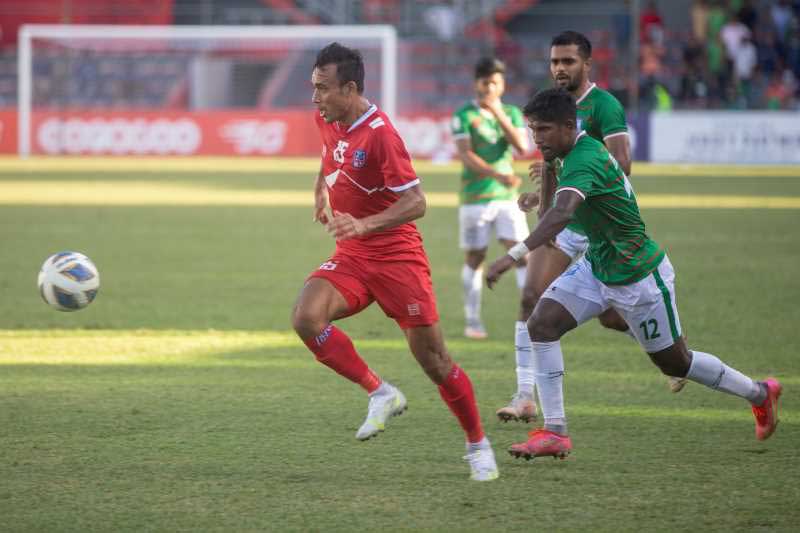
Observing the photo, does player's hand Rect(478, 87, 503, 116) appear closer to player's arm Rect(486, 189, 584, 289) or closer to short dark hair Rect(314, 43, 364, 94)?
short dark hair Rect(314, 43, 364, 94)

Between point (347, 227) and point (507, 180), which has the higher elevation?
point (347, 227)

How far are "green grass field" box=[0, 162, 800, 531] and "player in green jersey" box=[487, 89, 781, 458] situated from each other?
0.44m

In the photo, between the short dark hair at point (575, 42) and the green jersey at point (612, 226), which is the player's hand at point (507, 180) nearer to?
the short dark hair at point (575, 42)

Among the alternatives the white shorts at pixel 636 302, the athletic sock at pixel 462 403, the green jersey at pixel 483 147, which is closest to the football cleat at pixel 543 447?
the athletic sock at pixel 462 403

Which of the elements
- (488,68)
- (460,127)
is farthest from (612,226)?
(460,127)

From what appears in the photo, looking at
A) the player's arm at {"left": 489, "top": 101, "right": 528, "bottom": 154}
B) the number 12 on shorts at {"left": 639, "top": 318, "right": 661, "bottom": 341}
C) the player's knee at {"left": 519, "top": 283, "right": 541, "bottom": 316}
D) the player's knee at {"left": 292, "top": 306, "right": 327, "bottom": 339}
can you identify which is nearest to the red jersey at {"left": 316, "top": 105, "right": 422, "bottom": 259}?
the player's knee at {"left": 292, "top": 306, "right": 327, "bottom": 339}

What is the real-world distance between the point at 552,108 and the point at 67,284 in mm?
3981

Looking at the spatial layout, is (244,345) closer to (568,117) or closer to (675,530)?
(568,117)

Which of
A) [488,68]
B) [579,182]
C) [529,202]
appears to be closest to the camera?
[579,182]

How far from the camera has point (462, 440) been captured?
7.13 metres

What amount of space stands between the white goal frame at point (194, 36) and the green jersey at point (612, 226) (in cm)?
3060

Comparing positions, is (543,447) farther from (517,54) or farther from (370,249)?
(517,54)

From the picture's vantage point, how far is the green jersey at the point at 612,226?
634cm

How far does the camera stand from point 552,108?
625 centimetres
